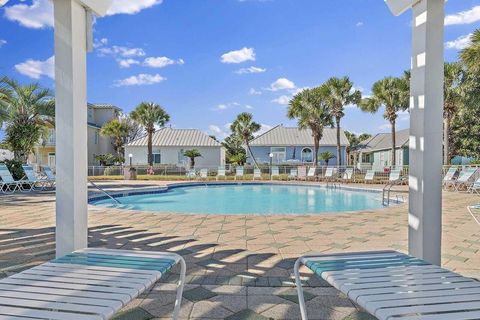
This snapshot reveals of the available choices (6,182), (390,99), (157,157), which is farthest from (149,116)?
(390,99)

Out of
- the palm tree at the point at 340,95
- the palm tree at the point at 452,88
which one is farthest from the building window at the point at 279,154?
the palm tree at the point at 452,88

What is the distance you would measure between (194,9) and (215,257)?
1372 cm

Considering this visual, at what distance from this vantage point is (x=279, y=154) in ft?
103

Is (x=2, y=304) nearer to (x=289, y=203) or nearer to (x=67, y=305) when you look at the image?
(x=67, y=305)

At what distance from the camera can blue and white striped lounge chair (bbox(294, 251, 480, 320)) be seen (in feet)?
4.54

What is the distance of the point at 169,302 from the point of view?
254 centimetres

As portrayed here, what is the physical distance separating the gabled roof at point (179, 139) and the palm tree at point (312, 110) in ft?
28.7

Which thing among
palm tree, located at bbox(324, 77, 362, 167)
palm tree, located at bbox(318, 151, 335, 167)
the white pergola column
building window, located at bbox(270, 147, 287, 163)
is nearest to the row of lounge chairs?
the white pergola column

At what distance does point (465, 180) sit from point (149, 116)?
2315 cm

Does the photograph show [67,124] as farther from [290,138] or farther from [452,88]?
[290,138]

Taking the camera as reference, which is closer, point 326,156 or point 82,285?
point 82,285

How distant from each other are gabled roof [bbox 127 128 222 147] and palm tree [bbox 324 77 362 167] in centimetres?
1155

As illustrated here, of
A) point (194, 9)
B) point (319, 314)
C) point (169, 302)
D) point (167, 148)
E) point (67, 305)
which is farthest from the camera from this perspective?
point (167, 148)

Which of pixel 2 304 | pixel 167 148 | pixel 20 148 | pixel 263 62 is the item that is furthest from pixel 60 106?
pixel 167 148
